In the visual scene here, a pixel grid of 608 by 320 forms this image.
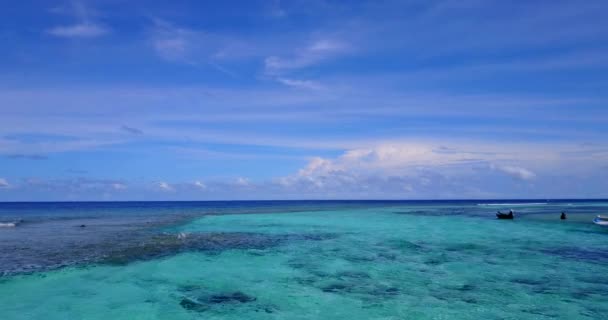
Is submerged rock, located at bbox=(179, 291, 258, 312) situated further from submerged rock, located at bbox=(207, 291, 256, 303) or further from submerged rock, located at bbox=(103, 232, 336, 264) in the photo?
submerged rock, located at bbox=(103, 232, 336, 264)

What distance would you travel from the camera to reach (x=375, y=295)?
1540cm

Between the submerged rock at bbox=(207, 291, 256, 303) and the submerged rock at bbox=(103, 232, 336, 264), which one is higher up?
the submerged rock at bbox=(103, 232, 336, 264)

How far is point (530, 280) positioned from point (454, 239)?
14.6m

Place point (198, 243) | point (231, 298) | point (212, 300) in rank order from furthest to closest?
point (198, 243) < point (231, 298) < point (212, 300)

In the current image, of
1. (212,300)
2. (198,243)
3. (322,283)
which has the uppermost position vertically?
(198,243)

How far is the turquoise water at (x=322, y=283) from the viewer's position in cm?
1375

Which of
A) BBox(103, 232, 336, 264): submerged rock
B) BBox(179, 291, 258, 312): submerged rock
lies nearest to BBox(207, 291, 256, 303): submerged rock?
BBox(179, 291, 258, 312): submerged rock

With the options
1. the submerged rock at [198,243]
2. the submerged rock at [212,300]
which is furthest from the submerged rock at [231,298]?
the submerged rock at [198,243]

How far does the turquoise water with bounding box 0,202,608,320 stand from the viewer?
13750mm

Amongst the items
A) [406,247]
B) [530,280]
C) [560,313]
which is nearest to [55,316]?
[560,313]

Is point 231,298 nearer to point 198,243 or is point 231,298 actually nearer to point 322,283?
point 322,283

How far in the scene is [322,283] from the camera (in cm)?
1736

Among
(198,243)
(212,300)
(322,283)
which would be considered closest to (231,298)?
(212,300)

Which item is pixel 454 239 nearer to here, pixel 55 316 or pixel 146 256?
pixel 146 256
